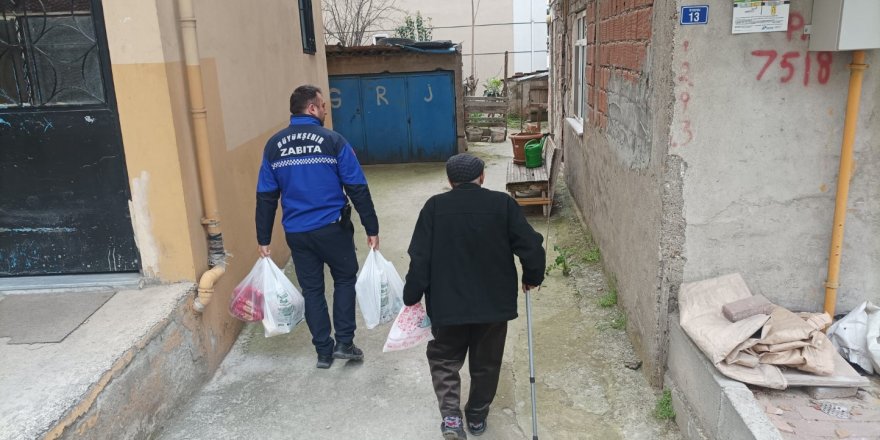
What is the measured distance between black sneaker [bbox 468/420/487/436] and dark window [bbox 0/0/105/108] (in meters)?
2.86

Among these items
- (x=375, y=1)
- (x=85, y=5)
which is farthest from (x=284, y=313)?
(x=375, y=1)

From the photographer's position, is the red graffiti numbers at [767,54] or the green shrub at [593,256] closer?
the red graffiti numbers at [767,54]

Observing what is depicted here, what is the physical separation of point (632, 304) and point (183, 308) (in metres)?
2.89

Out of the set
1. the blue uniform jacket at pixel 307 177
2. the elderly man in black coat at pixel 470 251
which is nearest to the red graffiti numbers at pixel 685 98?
the elderly man in black coat at pixel 470 251

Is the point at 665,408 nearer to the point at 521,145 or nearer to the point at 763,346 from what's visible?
the point at 763,346

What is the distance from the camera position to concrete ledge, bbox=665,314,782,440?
252 cm

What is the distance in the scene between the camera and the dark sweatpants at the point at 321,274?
153 inches

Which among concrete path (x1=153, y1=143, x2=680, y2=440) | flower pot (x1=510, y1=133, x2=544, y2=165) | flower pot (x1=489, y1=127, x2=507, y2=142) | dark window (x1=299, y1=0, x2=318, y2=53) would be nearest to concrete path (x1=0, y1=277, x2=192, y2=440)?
concrete path (x1=153, y1=143, x2=680, y2=440)

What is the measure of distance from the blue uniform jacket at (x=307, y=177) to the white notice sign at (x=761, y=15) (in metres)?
2.23

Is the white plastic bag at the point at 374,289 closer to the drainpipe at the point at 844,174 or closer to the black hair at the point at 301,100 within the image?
the black hair at the point at 301,100

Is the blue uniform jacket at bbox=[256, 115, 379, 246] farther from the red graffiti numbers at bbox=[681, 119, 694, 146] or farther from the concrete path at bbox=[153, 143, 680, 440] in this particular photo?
the red graffiti numbers at bbox=[681, 119, 694, 146]

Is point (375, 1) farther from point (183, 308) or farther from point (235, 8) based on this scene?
point (183, 308)

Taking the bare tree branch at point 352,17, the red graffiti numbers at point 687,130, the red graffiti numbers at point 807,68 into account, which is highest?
the bare tree branch at point 352,17

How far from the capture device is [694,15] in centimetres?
309
